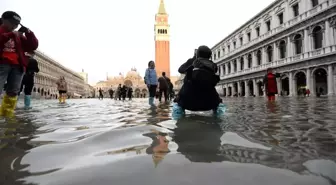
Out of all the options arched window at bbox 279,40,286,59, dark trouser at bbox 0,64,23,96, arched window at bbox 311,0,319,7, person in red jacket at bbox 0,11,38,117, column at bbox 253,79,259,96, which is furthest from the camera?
column at bbox 253,79,259,96

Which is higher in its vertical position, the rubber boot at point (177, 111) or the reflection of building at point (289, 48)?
the reflection of building at point (289, 48)

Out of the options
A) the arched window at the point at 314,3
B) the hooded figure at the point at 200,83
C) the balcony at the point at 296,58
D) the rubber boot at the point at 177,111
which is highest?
the arched window at the point at 314,3

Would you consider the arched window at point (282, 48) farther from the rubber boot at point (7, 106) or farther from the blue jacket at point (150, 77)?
the rubber boot at point (7, 106)

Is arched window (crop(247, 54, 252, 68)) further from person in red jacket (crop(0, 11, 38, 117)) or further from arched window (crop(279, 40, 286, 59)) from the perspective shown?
person in red jacket (crop(0, 11, 38, 117))

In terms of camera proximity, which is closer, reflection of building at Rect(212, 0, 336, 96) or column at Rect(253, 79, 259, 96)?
reflection of building at Rect(212, 0, 336, 96)

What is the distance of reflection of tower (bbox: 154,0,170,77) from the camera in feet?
256

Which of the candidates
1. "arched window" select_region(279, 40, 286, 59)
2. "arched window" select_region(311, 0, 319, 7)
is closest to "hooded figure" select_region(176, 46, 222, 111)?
"arched window" select_region(311, 0, 319, 7)

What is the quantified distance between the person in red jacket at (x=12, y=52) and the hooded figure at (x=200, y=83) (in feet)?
9.26

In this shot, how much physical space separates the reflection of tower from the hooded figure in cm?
7336

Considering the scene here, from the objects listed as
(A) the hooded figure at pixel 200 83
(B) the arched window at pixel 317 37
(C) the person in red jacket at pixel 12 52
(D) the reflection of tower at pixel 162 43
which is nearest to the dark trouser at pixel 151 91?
(C) the person in red jacket at pixel 12 52

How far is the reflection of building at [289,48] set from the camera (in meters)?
21.6

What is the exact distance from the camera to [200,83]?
365 cm

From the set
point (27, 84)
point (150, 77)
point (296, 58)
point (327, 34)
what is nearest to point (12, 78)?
point (27, 84)

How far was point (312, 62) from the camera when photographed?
2322 centimetres
